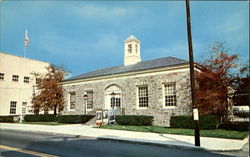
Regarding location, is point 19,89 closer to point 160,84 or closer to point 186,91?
point 160,84

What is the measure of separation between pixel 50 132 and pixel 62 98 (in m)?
12.1

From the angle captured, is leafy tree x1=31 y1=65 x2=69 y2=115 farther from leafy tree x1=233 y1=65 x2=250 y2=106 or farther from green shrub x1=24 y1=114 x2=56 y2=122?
leafy tree x1=233 y1=65 x2=250 y2=106

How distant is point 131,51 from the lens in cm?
2339

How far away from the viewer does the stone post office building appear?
54.5ft

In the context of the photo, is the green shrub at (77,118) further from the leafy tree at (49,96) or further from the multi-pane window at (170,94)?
the multi-pane window at (170,94)

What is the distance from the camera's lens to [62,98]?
2519 cm

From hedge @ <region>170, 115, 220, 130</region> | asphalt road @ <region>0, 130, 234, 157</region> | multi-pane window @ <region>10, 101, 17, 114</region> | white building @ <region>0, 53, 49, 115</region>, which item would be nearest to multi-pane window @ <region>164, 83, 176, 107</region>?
hedge @ <region>170, 115, 220, 130</region>

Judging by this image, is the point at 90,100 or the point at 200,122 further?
the point at 90,100

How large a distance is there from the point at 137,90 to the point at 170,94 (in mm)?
3197

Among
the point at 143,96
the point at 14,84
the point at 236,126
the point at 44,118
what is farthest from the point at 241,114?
the point at 14,84

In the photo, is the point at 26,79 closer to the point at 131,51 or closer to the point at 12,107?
the point at 12,107

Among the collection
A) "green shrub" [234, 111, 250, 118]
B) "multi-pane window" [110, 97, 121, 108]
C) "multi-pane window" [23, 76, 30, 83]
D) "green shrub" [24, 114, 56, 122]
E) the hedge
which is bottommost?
"green shrub" [24, 114, 56, 122]

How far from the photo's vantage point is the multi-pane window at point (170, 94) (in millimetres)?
17042

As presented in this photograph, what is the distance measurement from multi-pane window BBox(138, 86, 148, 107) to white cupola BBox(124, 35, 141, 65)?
5429 millimetres
